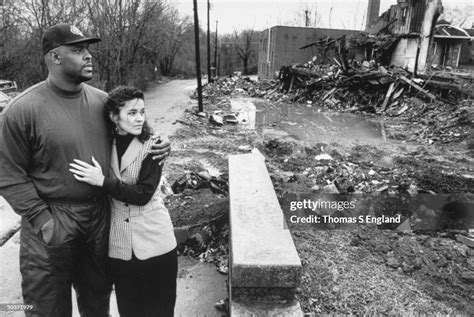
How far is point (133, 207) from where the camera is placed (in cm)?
216

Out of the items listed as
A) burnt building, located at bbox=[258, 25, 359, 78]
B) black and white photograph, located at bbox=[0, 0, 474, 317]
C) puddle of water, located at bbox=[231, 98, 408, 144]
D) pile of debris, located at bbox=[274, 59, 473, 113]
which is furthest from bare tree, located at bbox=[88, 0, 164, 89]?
black and white photograph, located at bbox=[0, 0, 474, 317]

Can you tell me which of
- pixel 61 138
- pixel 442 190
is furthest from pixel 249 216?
pixel 442 190

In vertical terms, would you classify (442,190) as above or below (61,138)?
below

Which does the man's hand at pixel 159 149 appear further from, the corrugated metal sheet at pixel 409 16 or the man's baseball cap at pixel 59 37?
the corrugated metal sheet at pixel 409 16

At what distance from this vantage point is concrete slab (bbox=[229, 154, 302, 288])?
2.38m

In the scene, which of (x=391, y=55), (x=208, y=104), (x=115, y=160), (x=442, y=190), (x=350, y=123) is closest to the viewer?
(x=115, y=160)

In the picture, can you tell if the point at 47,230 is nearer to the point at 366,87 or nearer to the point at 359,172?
the point at 359,172

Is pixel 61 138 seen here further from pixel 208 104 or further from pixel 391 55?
pixel 391 55

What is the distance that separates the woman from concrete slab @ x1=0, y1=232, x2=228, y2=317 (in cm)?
81

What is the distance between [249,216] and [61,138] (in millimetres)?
1606

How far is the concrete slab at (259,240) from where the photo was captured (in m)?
2.38

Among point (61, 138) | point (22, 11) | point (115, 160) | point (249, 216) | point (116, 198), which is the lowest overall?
point (249, 216)

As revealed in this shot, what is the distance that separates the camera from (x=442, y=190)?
19.5 feet

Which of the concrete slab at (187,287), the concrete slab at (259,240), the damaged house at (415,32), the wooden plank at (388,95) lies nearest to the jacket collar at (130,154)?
the concrete slab at (259,240)
